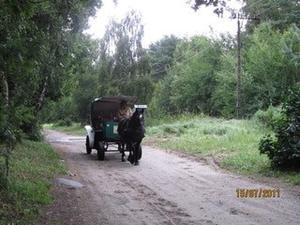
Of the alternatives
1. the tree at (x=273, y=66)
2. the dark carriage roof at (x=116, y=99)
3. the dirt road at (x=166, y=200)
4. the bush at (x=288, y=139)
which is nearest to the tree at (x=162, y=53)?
the tree at (x=273, y=66)

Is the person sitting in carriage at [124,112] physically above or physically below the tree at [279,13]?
below

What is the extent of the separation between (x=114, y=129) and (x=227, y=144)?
Result: 605 cm

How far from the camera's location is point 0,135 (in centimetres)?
938

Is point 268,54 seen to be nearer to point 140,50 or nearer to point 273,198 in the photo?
point 140,50

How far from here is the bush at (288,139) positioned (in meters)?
15.6

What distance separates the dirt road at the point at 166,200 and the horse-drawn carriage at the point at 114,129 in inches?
50.2

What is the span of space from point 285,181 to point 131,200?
5.19m

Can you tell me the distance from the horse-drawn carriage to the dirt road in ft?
4.19

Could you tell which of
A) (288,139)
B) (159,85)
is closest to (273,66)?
(159,85)

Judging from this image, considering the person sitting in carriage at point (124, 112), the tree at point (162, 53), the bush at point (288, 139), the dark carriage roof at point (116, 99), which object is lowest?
the bush at point (288, 139)

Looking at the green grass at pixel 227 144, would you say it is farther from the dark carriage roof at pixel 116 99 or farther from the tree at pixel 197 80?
the tree at pixel 197 80

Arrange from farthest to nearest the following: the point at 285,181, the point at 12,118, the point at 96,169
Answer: the point at 96,169, the point at 285,181, the point at 12,118

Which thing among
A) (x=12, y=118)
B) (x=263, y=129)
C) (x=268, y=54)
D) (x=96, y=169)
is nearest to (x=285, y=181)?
(x=96, y=169)

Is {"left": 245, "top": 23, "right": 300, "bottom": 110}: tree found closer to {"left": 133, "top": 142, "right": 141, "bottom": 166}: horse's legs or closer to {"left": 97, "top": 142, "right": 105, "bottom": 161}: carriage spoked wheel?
{"left": 97, "top": 142, "right": 105, "bottom": 161}: carriage spoked wheel
